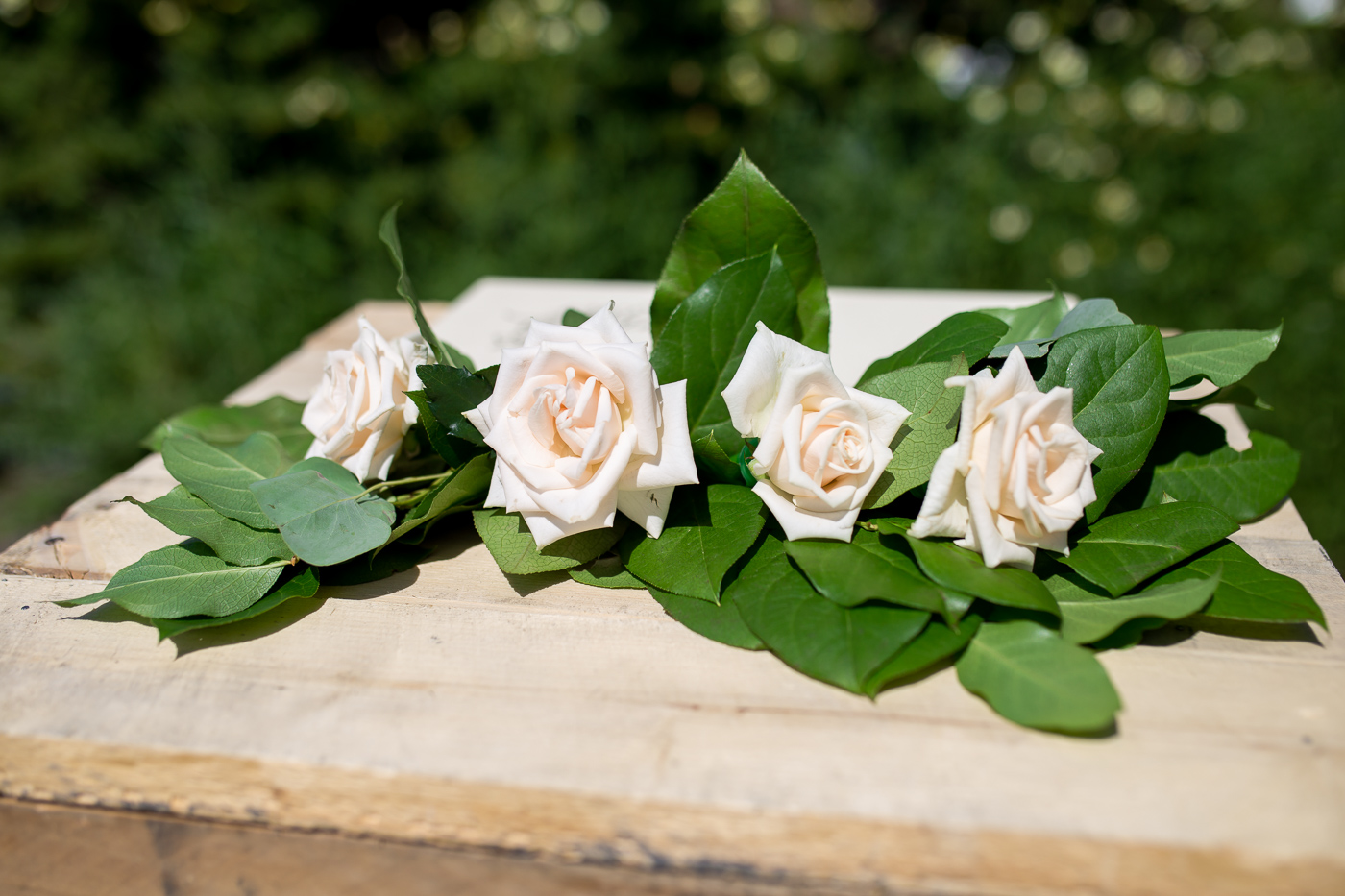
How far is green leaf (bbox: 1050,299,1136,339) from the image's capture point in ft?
2.48

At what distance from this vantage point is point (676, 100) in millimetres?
2523

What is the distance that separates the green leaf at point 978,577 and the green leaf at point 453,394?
35cm

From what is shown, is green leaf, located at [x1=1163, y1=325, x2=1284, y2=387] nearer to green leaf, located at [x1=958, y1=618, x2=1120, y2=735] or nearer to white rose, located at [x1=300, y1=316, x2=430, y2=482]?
green leaf, located at [x1=958, y1=618, x2=1120, y2=735]

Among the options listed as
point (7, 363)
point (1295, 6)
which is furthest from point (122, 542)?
point (1295, 6)

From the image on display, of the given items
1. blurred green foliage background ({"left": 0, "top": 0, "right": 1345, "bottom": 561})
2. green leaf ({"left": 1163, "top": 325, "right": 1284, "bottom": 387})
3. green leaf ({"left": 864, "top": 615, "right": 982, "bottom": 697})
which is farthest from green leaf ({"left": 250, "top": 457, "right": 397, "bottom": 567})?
blurred green foliage background ({"left": 0, "top": 0, "right": 1345, "bottom": 561})

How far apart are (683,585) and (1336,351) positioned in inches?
Answer: 80.7

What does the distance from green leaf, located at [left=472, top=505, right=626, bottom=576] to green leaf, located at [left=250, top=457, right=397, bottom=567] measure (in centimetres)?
8

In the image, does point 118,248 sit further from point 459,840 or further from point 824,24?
point 459,840

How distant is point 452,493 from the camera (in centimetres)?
71

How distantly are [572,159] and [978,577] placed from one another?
2.05 m

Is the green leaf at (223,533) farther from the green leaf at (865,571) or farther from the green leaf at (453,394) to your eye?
the green leaf at (865,571)

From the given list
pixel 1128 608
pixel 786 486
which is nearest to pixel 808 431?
Result: pixel 786 486

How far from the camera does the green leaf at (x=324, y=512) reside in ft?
2.21

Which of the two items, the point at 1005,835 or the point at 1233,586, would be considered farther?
the point at 1233,586
